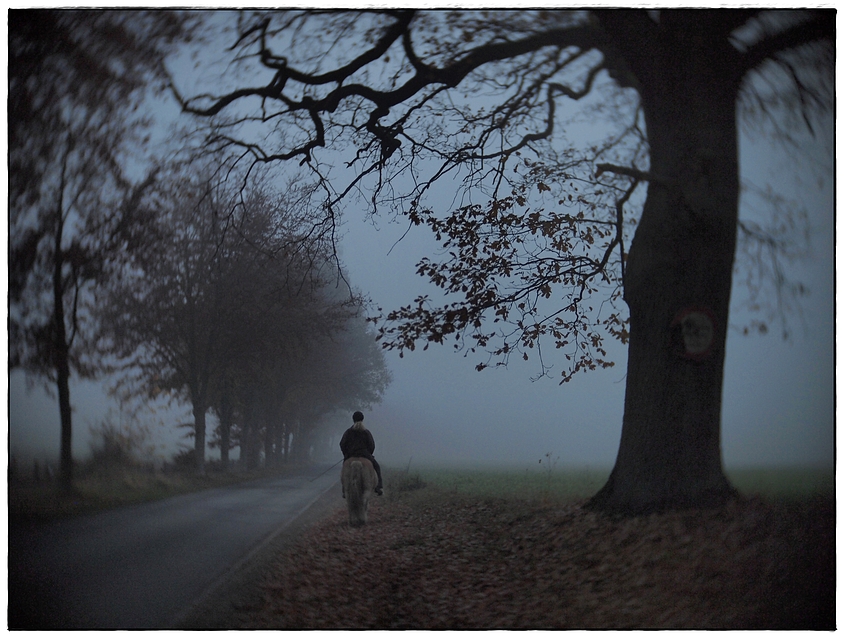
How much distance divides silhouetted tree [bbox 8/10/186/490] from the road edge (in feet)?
8.32

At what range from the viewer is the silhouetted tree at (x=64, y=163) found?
7570mm

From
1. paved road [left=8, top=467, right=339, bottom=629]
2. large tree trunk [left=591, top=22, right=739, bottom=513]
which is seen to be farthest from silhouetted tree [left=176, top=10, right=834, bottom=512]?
paved road [left=8, top=467, right=339, bottom=629]

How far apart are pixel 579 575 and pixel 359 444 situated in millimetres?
3088

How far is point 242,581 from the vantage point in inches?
265

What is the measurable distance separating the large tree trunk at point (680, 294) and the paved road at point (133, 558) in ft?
12.7

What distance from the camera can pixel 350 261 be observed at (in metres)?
7.95

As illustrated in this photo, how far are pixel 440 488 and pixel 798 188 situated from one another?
5.53 metres

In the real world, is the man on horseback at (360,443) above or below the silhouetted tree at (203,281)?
below

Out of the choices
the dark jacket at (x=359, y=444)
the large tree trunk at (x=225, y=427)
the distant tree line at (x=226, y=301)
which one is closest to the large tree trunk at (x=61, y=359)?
the distant tree line at (x=226, y=301)

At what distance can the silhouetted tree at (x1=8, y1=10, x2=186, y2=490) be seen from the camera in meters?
7.57

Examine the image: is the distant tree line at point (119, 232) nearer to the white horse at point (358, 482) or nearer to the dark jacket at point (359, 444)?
the dark jacket at point (359, 444)

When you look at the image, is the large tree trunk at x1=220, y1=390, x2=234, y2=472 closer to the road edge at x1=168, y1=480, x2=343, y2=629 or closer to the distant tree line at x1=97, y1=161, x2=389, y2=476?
the distant tree line at x1=97, y1=161, x2=389, y2=476

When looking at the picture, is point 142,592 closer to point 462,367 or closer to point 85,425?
point 85,425

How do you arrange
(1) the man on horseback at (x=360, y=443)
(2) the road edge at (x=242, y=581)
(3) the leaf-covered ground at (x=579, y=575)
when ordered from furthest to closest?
(1) the man on horseback at (x=360, y=443) → (3) the leaf-covered ground at (x=579, y=575) → (2) the road edge at (x=242, y=581)
